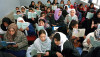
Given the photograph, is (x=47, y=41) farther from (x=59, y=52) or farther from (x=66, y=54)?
(x=66, y=54)

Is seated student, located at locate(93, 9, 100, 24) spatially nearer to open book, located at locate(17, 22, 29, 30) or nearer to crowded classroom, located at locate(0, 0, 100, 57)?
crowded classroom, located at locate(0, 0, 100, 57)

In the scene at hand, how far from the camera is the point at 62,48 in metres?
2.14

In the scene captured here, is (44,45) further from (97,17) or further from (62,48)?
(97,17)

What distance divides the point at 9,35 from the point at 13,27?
224mm

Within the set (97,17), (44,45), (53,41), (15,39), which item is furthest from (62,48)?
(97,17)

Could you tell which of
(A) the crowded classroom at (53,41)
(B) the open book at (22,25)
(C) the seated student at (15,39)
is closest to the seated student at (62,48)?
(A) the crowded classroom at (53,41)

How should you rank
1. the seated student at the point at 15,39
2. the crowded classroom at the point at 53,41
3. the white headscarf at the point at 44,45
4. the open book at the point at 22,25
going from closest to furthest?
the crowded classroom at the point at 53,41 < the white headscarf at the point at 44,45 < the seated student at the point at 15,39 < the open book at the point at 22,25

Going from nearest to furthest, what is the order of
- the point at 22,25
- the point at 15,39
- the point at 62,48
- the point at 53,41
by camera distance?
the point at 62,48 < the point at 53,41 < the point at 15,39 < the point at 22,25

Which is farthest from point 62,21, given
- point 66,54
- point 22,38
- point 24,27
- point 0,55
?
point 0,55

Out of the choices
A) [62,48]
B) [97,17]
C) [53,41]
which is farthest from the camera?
[97,17]

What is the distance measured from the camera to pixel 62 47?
84.5 inches

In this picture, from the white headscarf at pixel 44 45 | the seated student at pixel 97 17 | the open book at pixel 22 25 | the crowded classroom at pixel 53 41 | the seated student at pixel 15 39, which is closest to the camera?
the crowded classroom at pixel 53 41

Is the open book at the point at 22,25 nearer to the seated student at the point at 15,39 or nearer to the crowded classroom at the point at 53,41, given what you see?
the crowded classroom at the point at 53,41

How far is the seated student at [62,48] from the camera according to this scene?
2.06 meters
